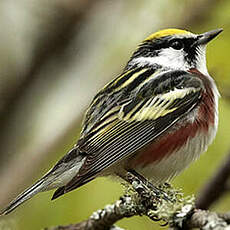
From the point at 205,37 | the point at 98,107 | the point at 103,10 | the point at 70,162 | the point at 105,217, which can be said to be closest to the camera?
the point at 105,217

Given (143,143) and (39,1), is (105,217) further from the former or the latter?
(39,1)

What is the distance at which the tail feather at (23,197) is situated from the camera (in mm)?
3252

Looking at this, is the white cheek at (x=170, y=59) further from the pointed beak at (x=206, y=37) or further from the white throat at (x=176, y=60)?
the pointed beak at (x=206, y=37)

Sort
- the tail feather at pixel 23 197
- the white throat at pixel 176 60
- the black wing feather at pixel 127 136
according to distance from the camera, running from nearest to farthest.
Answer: the tail feather at pixel 23 197 < the black wing feather at pixel 127 136 < the white throat at pixel 176 60

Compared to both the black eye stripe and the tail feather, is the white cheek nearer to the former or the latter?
the black eye stripe

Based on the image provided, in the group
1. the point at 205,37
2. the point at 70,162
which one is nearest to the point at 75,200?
the point at 70,162

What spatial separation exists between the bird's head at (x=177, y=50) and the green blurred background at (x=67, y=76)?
102mm

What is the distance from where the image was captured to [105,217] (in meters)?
3.04

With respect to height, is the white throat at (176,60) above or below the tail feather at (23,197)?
below

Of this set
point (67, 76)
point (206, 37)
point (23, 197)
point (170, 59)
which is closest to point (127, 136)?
point (23, 197)

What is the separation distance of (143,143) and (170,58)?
0.88m

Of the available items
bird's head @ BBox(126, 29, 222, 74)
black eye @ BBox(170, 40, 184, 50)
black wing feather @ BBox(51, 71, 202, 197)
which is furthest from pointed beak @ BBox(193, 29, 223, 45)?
black wing feather @ BBox(51, 71, 202, 197)

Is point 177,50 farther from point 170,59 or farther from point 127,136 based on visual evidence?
point 127,136

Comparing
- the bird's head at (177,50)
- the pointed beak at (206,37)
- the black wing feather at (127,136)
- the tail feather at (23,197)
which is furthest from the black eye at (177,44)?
the tail feather at (23,197)
